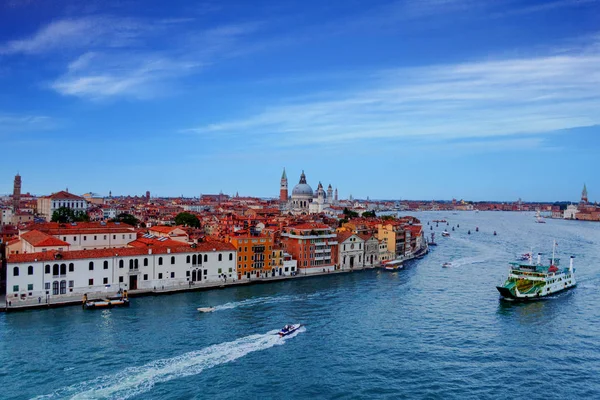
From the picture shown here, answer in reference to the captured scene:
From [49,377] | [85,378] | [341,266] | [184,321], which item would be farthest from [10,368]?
[341,266]

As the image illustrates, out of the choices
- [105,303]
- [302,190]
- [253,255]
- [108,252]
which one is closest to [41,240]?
[108,252]

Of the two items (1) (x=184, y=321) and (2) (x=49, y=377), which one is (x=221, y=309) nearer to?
(1) (x=184, y=321)

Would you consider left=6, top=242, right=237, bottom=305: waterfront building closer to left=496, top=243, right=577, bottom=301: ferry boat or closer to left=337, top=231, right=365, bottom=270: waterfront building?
left=337, top=231, right=365, bottom=270: waterfront building

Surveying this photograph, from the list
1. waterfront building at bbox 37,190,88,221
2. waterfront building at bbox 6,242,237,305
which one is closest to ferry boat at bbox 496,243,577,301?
waterfront building at bbox 6,242,237,305

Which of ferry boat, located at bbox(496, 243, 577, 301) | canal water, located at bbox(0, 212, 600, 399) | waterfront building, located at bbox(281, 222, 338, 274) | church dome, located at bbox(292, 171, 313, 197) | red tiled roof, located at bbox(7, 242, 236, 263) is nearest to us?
canal water, located at bbox(0, 212, 600, 399)

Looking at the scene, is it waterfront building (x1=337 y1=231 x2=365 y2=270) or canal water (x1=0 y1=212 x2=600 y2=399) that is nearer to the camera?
canal water (x1=0 y1=212 x2=600 y2=399)

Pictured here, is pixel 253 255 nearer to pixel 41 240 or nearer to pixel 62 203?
pixel 41 240
